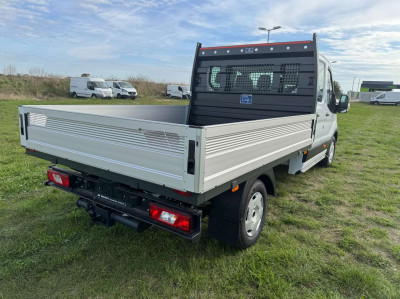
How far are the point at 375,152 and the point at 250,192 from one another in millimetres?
7023

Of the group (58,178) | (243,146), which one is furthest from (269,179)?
(58,178)

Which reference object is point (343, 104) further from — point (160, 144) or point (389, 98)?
point (389, 98)

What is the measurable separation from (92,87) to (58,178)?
83.2 feet

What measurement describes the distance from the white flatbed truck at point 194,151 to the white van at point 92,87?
920 inches

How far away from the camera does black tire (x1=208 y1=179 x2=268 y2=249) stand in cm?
272

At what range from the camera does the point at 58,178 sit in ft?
10.7

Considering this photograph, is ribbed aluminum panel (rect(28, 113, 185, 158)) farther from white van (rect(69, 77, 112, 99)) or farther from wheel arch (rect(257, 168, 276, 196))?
white van (rect(69, 77, 112, 99))

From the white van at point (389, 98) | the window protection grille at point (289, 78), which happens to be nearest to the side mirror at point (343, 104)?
the window protection grille at point (289, 78)

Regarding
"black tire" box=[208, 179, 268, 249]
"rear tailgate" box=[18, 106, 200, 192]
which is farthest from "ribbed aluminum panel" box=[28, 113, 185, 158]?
"black tire" box=[208, 179, 268, 249]

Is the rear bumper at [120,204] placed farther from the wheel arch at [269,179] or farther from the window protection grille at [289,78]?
the window protection grille at [289,78]

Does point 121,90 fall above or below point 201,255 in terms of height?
above

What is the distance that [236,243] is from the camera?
2809 mm

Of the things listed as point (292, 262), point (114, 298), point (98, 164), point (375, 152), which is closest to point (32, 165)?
point (98, 164)

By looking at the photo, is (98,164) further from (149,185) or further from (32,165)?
(32,165)
